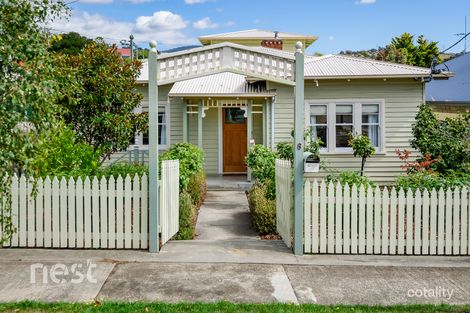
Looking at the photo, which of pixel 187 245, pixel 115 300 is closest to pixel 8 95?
pixel 115 300

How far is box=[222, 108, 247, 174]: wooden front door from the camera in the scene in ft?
55.1

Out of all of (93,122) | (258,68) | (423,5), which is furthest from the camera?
(423,5)

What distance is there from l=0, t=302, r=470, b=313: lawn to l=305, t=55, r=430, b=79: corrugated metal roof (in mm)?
10629

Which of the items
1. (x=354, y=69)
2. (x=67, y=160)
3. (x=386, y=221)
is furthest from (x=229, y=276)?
(x=354, y=69)

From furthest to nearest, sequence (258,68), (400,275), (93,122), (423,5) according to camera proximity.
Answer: (423,5) < (93,122) < (258,68) < (400,275)

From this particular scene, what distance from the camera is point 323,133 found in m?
15.5

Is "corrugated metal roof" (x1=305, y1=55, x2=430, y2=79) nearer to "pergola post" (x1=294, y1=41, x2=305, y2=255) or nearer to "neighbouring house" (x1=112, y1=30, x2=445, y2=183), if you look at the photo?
"neighbouring house" (x1=112, y1=30, x2=445, y2=183)

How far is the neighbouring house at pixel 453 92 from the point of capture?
21.4m

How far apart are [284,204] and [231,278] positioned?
83.4 inches

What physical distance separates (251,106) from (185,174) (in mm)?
5811

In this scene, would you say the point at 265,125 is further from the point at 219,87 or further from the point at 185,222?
the point at 185,222

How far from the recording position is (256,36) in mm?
29594

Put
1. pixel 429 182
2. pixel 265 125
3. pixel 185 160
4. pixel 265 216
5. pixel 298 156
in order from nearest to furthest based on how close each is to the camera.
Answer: pixel 298 156
pixel 429 182
pixel 265 216
pixel 185 160
pixel 265 125

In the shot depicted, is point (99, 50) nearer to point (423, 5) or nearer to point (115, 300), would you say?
point (115, 300)
